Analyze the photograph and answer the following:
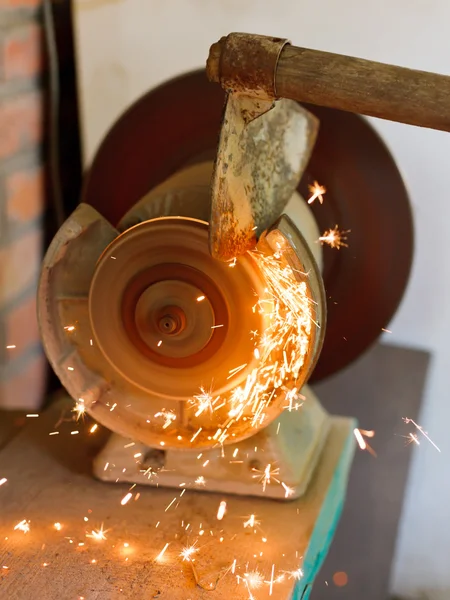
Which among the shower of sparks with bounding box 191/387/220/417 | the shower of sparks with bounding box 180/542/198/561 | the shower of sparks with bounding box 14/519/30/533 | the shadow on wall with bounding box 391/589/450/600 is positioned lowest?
the shadow on wall with bounding box 391/589/450/600

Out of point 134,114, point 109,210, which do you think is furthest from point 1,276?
point 134,114

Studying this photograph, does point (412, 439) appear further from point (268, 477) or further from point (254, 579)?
point (254, 579)

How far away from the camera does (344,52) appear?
1233mm

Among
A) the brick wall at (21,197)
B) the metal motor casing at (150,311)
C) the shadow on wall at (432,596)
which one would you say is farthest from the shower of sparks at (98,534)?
the shadow on wall at (432,596)

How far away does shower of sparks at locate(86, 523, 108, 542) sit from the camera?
918 millimetres

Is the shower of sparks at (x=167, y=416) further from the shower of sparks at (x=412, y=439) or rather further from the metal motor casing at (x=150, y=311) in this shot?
the shower of sparks at (x=412, y=439)

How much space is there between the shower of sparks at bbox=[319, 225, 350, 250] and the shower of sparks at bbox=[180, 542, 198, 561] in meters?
0.50

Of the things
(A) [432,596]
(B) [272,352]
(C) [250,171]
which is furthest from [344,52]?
(A) [432,596]

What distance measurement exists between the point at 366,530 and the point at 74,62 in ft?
3.52

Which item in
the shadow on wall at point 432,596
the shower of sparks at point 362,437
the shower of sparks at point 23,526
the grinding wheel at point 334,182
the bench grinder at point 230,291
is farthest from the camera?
the shadow on wall at point 432,596

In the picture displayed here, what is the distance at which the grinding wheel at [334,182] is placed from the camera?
1.15m

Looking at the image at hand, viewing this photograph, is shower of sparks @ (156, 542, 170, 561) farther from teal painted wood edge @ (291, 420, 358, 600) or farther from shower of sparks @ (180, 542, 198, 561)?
teal painted wood edge @ (291, 420, 358, 600)

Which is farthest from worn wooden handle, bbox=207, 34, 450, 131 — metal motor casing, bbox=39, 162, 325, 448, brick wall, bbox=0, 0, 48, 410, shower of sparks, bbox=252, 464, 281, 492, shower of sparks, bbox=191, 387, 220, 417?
brick wall, bbox=0, 0, 48, 410

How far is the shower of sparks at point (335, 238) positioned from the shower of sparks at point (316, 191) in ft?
0.17
